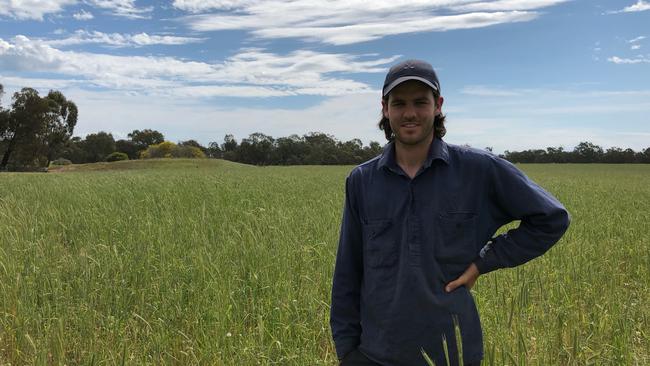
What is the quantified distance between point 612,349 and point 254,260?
3116 millimetres

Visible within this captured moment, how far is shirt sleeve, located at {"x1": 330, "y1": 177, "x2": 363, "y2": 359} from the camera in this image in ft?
7.14

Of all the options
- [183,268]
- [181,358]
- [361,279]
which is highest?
[361,279]

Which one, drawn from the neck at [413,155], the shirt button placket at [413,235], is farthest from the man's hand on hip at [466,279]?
the neck at [413,155]

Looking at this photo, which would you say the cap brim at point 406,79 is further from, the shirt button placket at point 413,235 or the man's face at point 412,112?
the shirt button placket at point 413,235

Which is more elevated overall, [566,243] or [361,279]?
[361,279]

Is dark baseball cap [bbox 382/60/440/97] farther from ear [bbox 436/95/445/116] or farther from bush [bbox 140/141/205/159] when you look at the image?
bush [bbox 140/141/205/159]

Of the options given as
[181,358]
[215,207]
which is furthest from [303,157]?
[181,358]

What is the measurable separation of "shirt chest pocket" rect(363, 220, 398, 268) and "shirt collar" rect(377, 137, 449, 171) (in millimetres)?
250

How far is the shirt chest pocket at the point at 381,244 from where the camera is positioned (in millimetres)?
1990

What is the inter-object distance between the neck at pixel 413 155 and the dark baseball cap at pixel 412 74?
235 mm

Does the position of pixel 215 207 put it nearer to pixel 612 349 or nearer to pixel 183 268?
pixel 183 268

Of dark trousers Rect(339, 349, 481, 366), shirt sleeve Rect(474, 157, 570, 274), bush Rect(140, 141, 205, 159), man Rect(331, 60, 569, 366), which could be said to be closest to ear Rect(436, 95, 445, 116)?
man Rect(331, 60, 569, 366)

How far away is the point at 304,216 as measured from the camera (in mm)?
8055

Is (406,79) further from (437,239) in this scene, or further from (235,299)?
(235,299)
